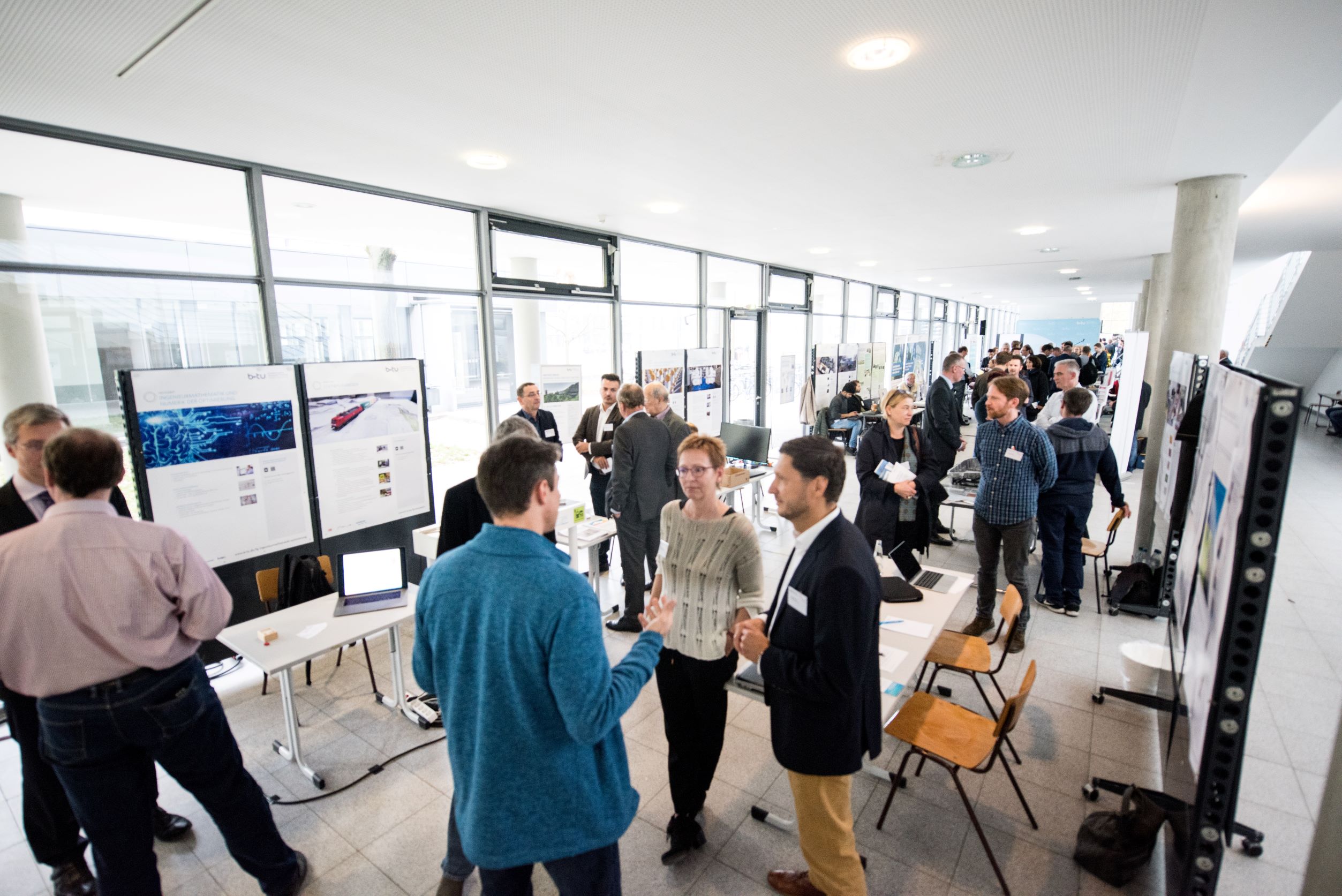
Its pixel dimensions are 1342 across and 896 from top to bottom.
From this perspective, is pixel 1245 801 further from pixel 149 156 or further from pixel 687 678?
pixel 149 156

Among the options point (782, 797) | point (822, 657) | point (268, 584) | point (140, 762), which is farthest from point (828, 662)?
point (268, 584)

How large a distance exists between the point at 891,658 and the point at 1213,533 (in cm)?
121

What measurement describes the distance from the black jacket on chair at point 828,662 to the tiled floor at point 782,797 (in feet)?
2.97

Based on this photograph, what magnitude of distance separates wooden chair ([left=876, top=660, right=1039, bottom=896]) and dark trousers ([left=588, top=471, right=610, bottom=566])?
3.17 meters

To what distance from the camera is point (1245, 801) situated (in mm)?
2812

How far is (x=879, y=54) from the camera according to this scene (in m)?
2.60

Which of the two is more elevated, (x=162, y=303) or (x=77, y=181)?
(x=77, y=181)

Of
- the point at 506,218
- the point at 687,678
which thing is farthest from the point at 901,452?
the point at 506,218

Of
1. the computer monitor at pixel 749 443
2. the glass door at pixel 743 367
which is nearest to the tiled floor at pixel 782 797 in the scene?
the computer monitor at pixel 749 443

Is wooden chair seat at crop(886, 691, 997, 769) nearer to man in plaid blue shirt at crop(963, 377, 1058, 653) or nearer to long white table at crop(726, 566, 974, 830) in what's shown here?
long white table at crop(726, 566, 974, 830)

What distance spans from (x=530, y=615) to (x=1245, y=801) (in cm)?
354

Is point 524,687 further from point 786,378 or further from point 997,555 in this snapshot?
point 786,378

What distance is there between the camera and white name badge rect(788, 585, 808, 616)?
185 centimetres

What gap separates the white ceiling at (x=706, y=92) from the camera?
231 cm
